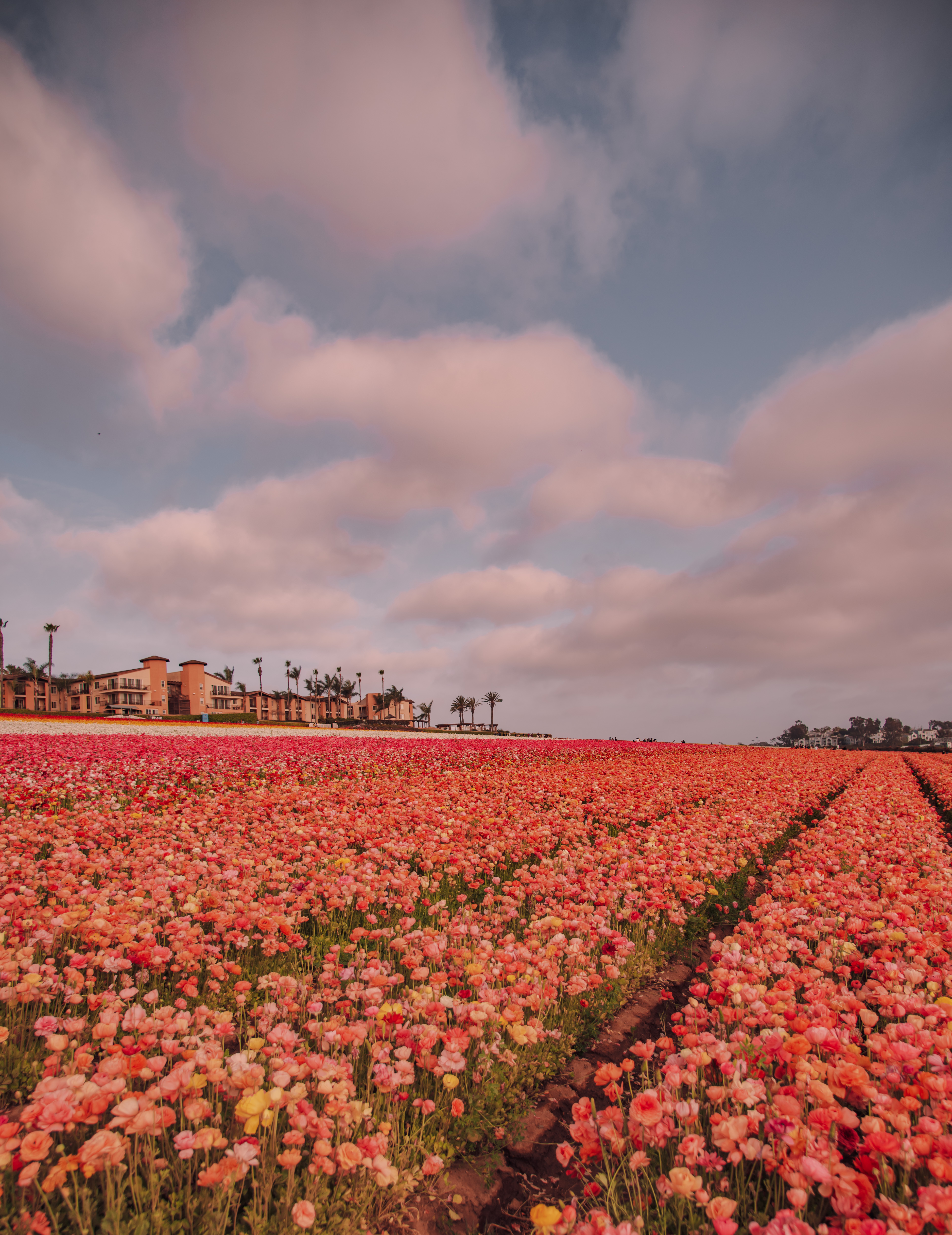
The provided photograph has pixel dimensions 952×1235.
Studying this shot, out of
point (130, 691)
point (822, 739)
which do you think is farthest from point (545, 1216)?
point (822, 739)

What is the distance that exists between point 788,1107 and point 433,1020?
1877mm

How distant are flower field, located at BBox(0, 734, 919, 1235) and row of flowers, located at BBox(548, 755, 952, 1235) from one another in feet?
0.06

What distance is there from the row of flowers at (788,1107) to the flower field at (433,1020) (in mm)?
18

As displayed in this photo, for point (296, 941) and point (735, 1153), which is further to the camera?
point (296, 941)

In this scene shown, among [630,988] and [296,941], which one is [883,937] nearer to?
[630,988]

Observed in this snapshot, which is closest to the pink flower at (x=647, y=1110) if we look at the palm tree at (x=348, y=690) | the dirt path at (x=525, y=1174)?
the dirt path at (x=525, y=1174)

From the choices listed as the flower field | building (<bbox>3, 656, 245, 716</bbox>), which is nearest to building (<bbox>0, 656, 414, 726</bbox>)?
building (<bbox>3, 656, 245, 716</bbox>)

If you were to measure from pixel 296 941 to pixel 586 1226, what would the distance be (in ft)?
8.57

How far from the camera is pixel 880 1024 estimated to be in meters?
3.97

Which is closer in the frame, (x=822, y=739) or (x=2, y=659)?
(x=2, y=659)

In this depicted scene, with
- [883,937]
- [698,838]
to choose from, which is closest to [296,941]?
[883,937]

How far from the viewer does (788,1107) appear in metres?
2.52

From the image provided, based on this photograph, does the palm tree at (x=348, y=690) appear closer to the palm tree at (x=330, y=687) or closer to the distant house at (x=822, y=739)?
the palm tree at (x=330, y=687)

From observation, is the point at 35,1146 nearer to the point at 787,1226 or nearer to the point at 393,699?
the point at 787,1226
